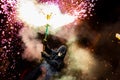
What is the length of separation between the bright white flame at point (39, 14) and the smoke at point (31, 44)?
0.41m

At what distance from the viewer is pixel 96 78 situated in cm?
1744


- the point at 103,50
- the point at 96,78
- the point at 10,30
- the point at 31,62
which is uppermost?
the point at 10,30

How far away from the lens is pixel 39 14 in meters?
13.3

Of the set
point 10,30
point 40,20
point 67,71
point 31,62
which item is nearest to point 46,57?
point 40,20

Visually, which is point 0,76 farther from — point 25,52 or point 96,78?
point 96,78

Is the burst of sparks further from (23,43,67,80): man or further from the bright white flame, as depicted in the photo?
(23,43,67,80): man

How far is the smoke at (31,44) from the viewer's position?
14.0m

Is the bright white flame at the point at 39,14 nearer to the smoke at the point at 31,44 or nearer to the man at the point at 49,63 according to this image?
the smoke at the point at 31,44

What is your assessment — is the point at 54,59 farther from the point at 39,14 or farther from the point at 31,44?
the point at 31,44

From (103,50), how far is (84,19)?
6.83 feet

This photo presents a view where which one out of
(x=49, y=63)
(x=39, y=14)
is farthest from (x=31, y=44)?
(x=49, y=63)

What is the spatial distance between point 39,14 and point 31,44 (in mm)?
1588

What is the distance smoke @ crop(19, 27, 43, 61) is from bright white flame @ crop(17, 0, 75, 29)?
409mm

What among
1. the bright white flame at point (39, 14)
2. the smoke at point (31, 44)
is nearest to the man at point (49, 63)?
the bright white flame at point (39, 14)
